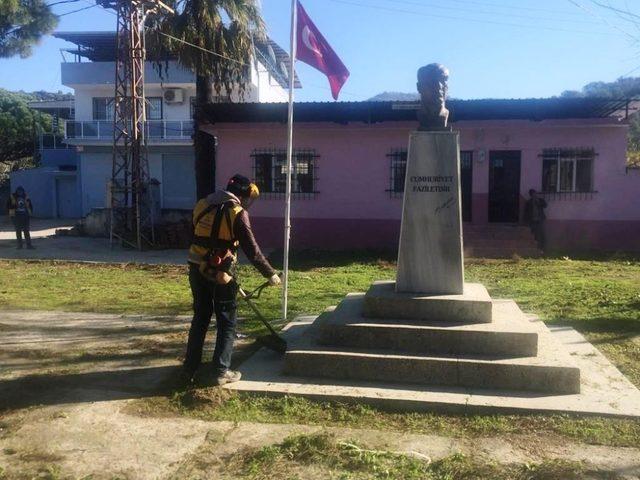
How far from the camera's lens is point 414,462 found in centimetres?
372

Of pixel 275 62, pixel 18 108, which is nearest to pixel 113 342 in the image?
pixel 275 62

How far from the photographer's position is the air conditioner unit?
30250mm

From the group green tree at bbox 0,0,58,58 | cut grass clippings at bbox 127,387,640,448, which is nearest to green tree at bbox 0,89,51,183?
green tree at bbox 0,0,58,58

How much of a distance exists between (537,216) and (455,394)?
43.2 ft

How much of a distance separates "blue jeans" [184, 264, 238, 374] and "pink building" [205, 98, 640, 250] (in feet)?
39.7

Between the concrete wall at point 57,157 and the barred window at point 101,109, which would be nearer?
the barred window at point 101,109

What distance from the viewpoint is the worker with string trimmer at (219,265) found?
495 centimetres

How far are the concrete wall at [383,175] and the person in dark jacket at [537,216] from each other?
462mm

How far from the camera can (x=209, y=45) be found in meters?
18.1

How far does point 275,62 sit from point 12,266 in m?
22.3

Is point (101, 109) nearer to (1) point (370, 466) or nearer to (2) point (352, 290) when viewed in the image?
(2) point (352, 290)

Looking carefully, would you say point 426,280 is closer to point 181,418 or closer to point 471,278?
point 181,418

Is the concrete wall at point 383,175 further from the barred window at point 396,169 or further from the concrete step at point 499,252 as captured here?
the concrete step at point 499,252
